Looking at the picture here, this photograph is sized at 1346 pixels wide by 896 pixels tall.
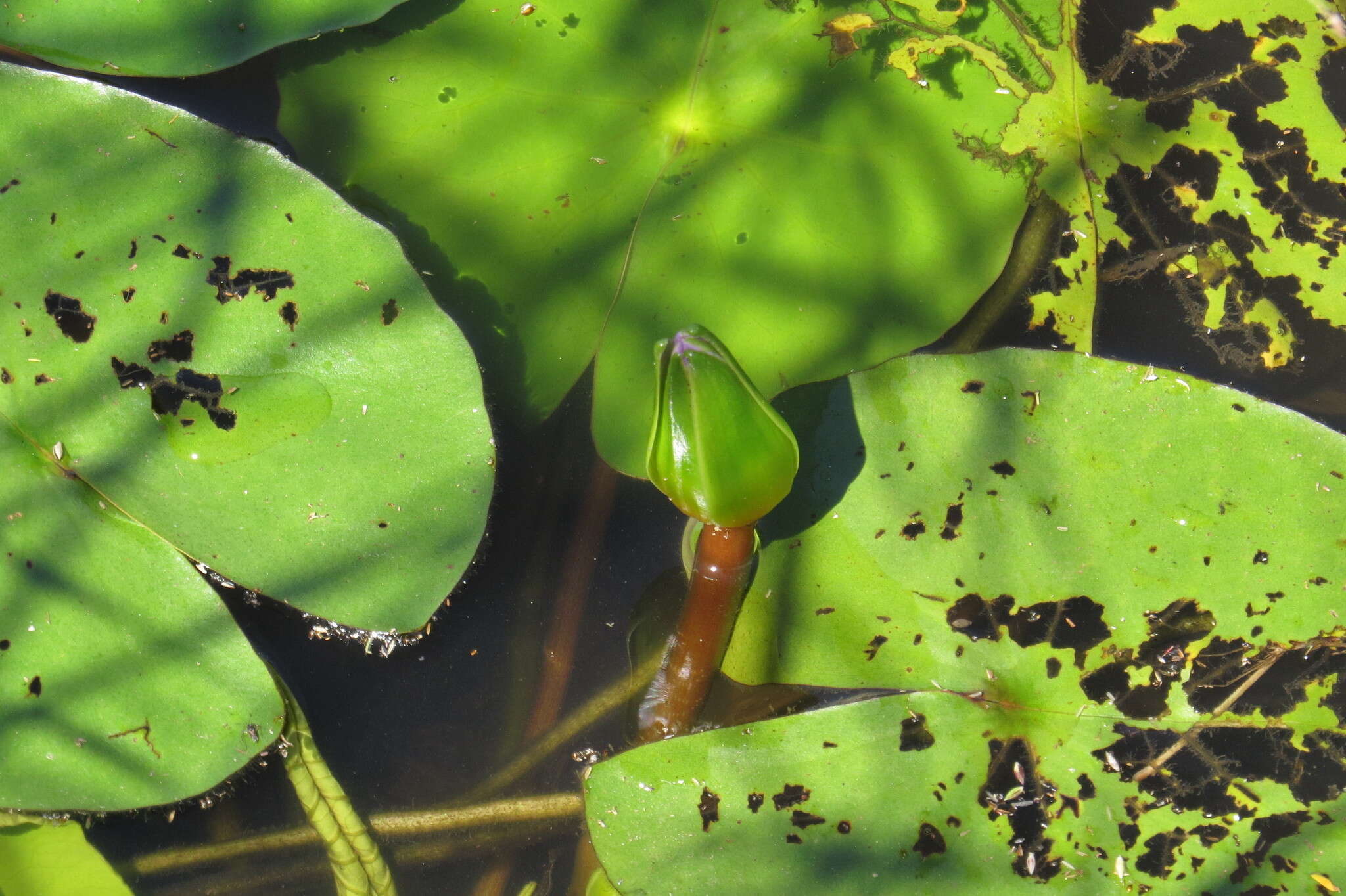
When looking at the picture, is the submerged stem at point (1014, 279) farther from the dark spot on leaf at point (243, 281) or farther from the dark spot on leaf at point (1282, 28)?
the dark spot on leaf at point (243, 281)

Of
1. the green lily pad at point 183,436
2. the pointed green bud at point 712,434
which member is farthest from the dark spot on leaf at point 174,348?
the pointed green bud at point 712,434

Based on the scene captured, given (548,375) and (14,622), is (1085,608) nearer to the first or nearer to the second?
(548,375)

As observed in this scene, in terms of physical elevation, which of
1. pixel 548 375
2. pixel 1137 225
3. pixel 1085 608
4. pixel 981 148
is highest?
pixel 981 148

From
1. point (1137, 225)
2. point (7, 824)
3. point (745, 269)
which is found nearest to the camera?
point (7, 824)

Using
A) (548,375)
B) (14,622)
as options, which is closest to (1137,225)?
(548,375)

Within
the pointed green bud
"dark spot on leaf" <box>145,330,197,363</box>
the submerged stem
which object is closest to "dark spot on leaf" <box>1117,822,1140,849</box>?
the pointed green bud

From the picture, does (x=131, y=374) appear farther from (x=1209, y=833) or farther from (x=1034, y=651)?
(x=1209, y=833)

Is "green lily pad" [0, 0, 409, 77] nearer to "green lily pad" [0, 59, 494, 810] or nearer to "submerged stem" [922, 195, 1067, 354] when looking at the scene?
"green lily pad" [0, 59, 494, 810]
